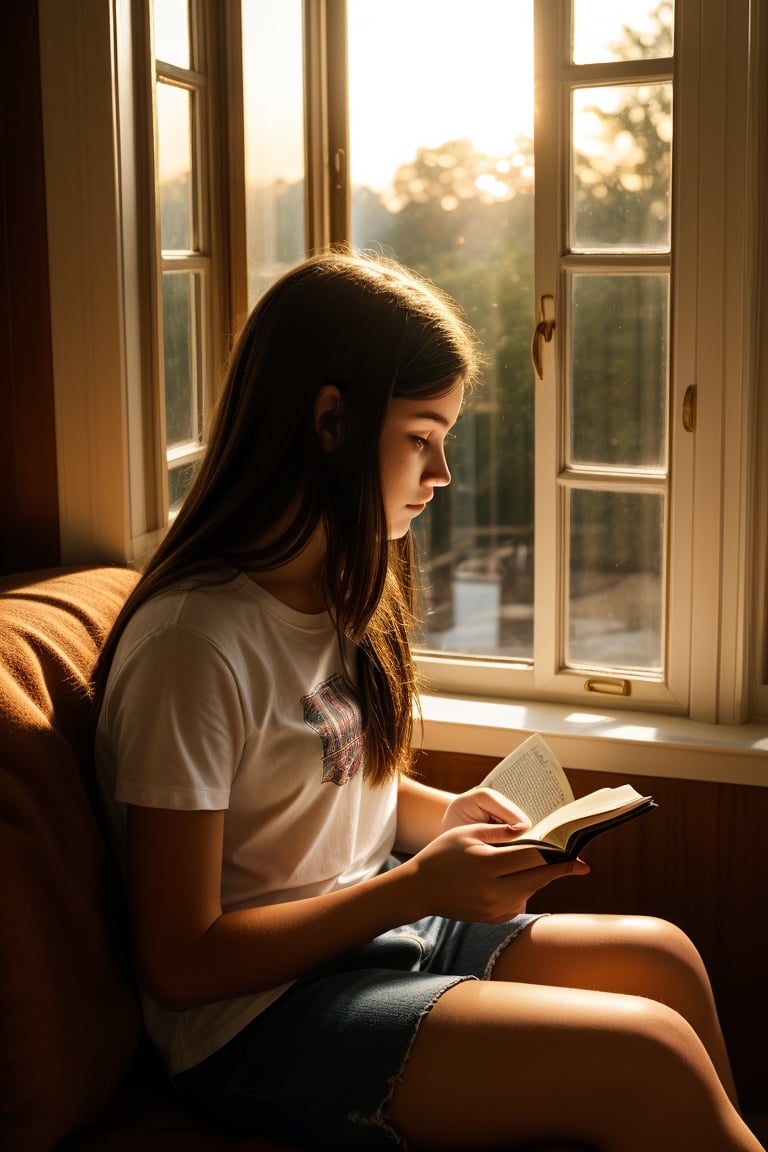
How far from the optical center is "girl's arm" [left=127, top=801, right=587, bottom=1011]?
1.21 meters

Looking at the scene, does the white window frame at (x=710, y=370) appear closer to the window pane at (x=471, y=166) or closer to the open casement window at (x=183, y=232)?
the window pane at (x=471, y=166)

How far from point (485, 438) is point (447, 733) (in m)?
0.79

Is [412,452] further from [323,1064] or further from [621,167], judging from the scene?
[621,167]

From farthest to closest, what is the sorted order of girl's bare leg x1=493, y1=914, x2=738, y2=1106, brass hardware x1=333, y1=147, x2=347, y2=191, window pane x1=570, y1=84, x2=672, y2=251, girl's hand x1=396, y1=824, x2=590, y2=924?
1. brass hardware x1=333, y1=147, x2=347, y2=191
2. window pane x1=570, y1=84, x2=672, y2=251
3. girl's bare leg x1=493, y1=914, x2=738, y2=1106
4. girl's hand x1=396, y1=824, x2=590, y2=924

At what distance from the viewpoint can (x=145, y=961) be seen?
123 centimetres

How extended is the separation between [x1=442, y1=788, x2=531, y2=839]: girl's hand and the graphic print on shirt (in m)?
0.16

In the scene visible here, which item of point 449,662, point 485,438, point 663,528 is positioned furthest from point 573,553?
point 485,438

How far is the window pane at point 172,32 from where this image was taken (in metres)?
1.89

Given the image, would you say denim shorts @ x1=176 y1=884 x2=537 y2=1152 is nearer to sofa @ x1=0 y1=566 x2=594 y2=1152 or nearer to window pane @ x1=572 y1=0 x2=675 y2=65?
sofa @ x1=0 y1=566 x2=594 y2=1152

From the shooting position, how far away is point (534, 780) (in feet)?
5.16

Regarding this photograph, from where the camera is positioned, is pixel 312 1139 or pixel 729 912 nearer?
pixel 312 1139

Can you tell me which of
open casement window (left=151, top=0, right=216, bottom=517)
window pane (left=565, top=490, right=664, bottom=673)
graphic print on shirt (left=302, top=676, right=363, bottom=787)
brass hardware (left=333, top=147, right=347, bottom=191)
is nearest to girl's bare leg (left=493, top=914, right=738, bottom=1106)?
graphic print on shirt (left=302, top=676, right=363, bottom=787)

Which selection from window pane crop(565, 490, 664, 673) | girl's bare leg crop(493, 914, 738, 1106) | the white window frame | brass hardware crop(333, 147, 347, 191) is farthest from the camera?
brass hardware crop(333, 147, 347, 191)

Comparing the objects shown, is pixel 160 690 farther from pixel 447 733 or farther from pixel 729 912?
pixel 729 912
